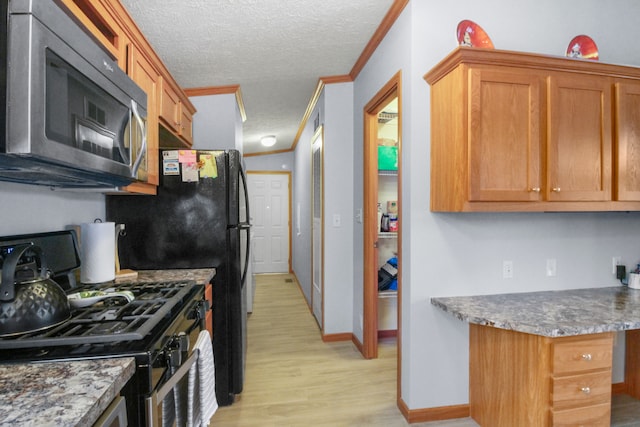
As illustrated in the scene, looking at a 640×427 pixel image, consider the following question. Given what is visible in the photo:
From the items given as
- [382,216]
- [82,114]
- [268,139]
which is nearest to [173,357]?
[82,114]

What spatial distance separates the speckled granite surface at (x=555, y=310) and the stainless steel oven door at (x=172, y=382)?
4.26 ft

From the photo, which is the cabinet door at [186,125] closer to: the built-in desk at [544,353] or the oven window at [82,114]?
the oven window at [82,114]

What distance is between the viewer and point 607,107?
1.85 meters

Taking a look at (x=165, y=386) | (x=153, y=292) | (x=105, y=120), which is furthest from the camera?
(x=153, y=292)

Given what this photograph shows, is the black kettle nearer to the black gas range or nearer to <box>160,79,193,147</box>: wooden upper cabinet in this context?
the black gas range

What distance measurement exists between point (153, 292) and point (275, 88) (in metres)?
2.49

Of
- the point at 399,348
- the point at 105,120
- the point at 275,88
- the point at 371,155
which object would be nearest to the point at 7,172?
the point at 105,120

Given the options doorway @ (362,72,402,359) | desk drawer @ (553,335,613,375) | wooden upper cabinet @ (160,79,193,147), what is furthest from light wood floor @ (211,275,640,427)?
wooden upper cabinet @ (160,79,193,147)

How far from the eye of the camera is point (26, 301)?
997 millimetres

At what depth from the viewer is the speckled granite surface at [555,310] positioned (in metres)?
1.50

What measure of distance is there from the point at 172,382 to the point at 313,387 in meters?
1.59

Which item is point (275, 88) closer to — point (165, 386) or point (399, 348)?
point (399, 348)

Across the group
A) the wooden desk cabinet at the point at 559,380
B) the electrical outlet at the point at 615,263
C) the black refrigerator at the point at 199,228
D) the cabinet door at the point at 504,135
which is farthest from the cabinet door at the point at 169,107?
the electrical outlet at the point at 615,263

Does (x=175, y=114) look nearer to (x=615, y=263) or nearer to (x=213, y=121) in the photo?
(x=213, y=121)
